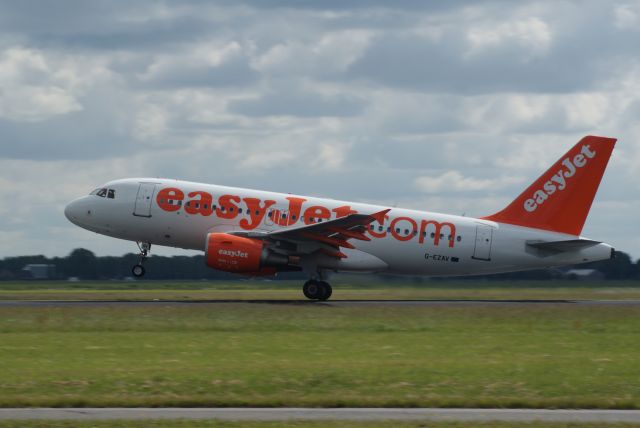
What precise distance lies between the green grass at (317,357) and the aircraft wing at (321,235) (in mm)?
4254

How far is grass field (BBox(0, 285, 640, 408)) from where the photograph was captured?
14.9 metres

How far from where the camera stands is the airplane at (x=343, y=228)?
35906 millimetres

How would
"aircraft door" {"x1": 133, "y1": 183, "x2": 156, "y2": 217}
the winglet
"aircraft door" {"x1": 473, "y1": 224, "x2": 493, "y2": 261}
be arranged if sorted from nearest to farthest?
1. the winglet
2. "aircraft door" {"x1": 133, "y1": 183, "x2": 156, "y2": 217}
3. "aircraft door" {"x1": 473, "y1": 224, "x2": 493, "y2": 261}

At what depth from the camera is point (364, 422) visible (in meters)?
13.0

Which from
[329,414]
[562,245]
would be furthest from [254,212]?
[329,414]

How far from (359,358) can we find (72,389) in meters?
6.32

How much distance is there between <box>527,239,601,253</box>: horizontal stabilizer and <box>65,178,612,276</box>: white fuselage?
0.21 m

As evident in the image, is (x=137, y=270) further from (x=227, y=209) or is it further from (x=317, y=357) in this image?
(x=317, y=357)

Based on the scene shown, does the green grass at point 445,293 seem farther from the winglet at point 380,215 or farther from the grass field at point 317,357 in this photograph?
the grass field at point 317,357

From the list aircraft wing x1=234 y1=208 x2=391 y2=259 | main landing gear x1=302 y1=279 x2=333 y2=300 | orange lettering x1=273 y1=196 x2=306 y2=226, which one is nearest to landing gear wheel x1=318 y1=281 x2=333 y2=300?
main landing gear x1=302 y1=279 x2=333 y2=300

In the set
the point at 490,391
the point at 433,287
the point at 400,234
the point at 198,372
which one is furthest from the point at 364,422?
the point at 433,287

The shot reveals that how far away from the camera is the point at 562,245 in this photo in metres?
38.7

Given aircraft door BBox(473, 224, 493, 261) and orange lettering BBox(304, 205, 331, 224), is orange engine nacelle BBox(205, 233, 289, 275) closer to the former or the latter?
orange lettering BBox(304, 205, 331, 224)

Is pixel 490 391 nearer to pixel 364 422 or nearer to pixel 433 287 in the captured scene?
pixel 364 422
